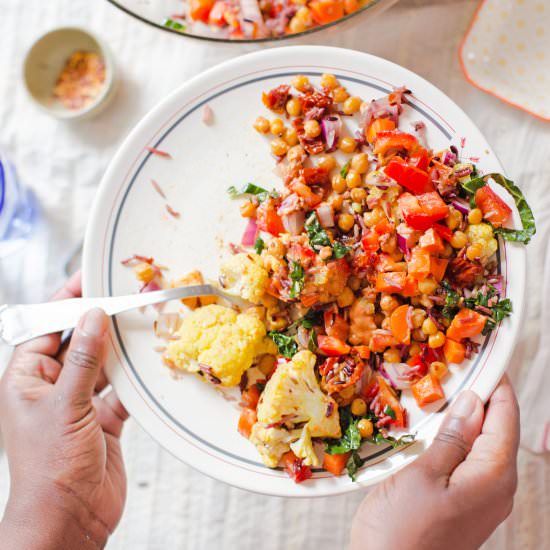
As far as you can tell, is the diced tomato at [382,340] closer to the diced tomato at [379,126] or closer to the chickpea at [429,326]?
the chickpea at [429,326]

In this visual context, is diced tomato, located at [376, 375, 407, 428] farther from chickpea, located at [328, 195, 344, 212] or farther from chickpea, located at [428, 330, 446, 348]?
chickpea, located at [328, 195, 344, 212]

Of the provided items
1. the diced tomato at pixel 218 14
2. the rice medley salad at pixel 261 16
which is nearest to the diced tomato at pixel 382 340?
the rice medley salad at pixel 261 16

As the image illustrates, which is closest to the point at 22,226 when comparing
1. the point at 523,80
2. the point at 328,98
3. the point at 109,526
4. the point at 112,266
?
the point at 112,266

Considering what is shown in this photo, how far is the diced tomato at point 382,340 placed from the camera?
217 cm

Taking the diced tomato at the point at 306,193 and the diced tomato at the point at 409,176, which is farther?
the diced tomato at the point at 306,193

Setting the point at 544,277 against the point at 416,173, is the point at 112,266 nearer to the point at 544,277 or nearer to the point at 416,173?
the point at 416,173

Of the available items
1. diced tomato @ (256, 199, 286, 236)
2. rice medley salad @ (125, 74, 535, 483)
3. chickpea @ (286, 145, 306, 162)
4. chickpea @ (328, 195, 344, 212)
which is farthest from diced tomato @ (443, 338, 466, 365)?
chickpea @ (286, 145, 306, 162)

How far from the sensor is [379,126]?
2236 mm

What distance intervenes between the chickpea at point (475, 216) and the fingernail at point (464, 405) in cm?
56

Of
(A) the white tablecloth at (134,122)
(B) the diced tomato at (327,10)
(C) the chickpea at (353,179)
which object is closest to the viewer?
(C) the chickpea at (353,179)

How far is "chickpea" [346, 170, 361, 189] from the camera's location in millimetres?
2256

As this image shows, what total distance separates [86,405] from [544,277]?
6.27 ft

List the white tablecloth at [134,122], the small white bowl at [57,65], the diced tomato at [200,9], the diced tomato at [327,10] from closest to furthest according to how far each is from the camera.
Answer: the diced tomato at [327,10] < the diced tomato at [200,9] < the white tablecloth at [134,122] < the small white bowl at [57,65]

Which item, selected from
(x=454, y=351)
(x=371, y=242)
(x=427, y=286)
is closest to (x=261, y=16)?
(x=371, y=242)
